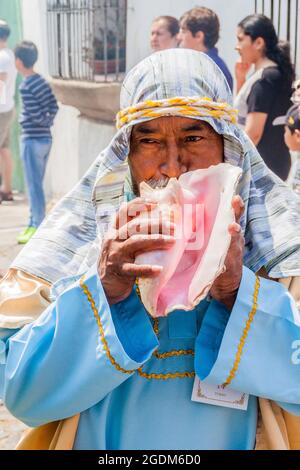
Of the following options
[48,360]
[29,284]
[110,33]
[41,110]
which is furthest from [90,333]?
[110,33]

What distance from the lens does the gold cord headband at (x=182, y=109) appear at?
1835 millimetres

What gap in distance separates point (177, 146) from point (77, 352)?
1.74 ft

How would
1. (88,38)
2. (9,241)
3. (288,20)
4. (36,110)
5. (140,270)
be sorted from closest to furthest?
(140,270), (288,20), (36,110), (9,241), (88,38)

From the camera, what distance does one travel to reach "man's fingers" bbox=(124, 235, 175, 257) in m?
1.58

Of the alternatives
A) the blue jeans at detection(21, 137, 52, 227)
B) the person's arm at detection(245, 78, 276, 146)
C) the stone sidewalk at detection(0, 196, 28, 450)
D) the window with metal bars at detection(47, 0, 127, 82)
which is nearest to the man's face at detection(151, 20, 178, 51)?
the window with metal bars at detection(47, 0, 127, 82)

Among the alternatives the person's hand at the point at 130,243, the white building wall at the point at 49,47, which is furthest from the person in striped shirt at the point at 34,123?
the person's hand at the point at 130,243

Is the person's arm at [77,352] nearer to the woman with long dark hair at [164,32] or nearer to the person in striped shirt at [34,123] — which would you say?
the woman with long dark hair at [164,32]

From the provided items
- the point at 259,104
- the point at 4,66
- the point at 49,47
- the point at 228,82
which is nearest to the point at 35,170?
the point at 4,66

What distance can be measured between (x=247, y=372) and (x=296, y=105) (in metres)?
3.66

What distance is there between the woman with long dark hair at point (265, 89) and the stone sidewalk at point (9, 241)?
2.65m

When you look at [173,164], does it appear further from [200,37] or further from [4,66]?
[4,66]

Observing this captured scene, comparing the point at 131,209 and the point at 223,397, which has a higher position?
the point at 131,209

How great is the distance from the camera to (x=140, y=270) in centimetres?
159

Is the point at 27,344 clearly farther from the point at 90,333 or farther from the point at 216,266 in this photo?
the point at 216,266
